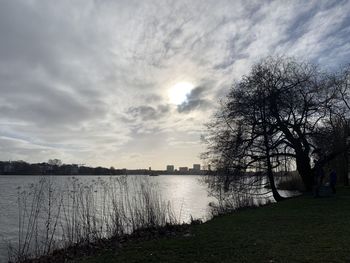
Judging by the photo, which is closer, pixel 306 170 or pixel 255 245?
pixel 255 245

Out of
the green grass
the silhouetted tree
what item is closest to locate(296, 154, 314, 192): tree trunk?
the silhouetted tree

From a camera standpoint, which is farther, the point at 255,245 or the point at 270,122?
the point at 270,122

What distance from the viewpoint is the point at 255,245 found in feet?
29.7

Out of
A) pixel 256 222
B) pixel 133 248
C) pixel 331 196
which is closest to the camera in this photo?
pixel 133 248

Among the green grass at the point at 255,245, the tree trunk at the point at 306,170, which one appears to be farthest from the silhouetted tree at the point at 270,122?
the green grass at the point at 255,245

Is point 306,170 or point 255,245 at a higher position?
point 306,170

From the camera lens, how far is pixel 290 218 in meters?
13.9

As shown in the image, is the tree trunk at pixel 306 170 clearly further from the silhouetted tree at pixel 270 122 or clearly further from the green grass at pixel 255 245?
the green grass at pixel 255 245

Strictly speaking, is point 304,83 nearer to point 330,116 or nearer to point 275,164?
point 330,116

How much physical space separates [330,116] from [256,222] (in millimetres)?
15974

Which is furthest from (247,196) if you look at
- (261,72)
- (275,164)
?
(261,72)

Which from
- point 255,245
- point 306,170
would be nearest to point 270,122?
point 306,170

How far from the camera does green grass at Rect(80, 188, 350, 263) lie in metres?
7.80

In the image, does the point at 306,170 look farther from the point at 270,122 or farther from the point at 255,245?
the point at 255,245
